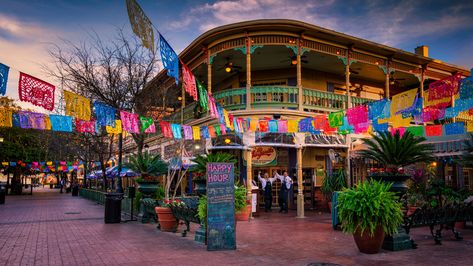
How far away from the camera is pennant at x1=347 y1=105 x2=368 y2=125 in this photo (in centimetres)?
1316

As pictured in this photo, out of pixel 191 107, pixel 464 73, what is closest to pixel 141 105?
pixel 191 107

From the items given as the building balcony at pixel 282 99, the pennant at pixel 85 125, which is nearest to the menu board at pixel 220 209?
the pennant at pixel 85 125

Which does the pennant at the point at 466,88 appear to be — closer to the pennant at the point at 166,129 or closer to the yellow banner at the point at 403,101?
the yellow banner at the point at 403,101

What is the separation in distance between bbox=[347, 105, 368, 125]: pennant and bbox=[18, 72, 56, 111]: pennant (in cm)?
984

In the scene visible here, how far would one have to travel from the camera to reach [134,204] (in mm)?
15305

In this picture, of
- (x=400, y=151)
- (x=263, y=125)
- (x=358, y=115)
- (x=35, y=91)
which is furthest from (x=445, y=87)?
(x=35, y=91)

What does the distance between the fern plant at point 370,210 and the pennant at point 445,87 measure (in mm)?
4488

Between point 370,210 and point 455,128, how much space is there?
32.1 feet

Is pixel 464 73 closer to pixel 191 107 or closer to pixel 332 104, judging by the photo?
pixel 332 104

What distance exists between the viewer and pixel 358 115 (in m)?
13.3

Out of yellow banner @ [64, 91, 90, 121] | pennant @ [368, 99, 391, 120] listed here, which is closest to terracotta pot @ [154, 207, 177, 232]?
yellow banner @ [64, 91, 90, 121]

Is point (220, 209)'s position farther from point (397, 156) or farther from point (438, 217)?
point (438, 217)

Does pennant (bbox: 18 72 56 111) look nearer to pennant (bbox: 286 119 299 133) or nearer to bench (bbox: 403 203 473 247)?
pennant (bbox: 286 119 299 133)

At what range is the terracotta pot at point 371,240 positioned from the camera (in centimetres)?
784
